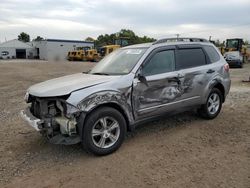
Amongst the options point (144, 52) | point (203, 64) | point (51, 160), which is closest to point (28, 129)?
point (51, 160)

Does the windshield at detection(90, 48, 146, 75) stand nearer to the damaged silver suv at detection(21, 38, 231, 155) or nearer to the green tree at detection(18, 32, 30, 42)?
the damaged silver suv at detection(21, 38, 231, 155)

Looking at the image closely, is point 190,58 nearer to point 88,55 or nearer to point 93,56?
point 93,56

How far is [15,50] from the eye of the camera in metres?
74.9

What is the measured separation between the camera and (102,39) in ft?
309


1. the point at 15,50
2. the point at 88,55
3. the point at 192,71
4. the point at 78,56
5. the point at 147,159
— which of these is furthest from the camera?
the point at 15,50

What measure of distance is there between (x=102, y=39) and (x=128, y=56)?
3558 inches

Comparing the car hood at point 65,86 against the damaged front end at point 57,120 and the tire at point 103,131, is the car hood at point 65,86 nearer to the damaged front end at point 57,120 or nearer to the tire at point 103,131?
the damaged front end at point 57,120

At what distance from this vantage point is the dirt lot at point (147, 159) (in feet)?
12.6

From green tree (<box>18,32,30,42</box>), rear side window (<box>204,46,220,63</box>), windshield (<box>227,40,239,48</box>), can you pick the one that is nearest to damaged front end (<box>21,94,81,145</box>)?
rear side window (<box>204,46,220,63</box>)

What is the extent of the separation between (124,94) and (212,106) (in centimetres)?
264

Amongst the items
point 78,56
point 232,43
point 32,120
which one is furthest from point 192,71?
point 78,56

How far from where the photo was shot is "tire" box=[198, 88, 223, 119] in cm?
642

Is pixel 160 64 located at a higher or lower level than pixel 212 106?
higher

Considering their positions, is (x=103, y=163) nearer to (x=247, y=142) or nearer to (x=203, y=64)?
(x=247, y=142)
